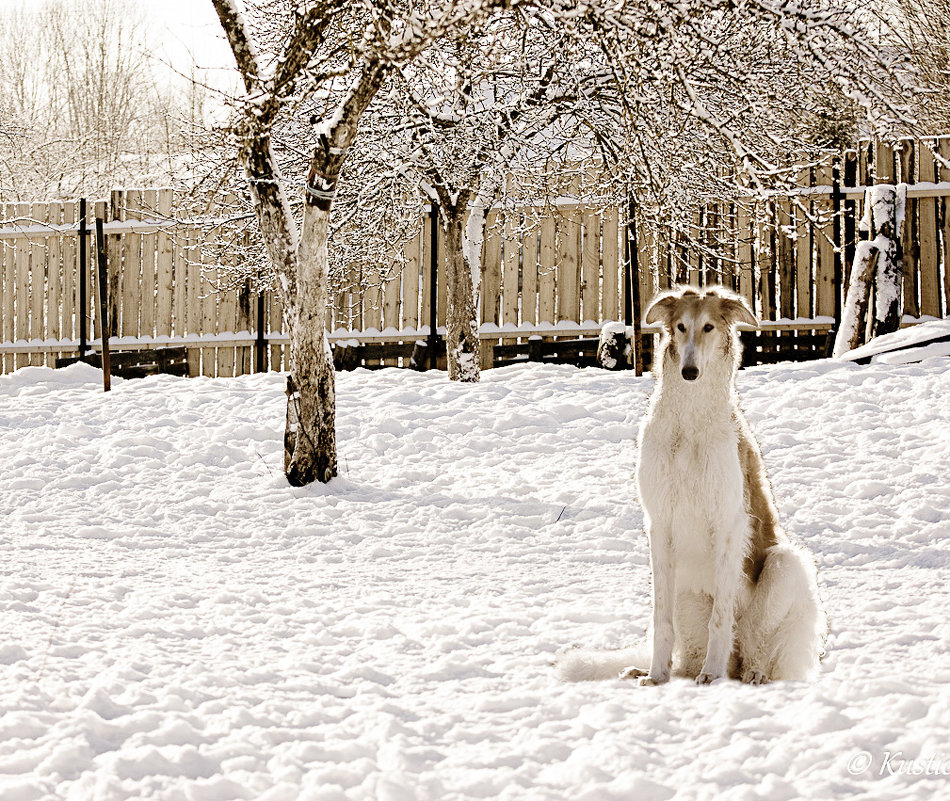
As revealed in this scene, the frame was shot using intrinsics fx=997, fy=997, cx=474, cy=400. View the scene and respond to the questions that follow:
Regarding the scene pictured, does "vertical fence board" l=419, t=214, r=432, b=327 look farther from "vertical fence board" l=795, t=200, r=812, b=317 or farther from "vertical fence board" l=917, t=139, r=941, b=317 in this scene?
"vertical fence board" l=917, t=139, r=941, b=317

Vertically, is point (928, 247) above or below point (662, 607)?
above

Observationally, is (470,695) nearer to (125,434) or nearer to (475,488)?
(475,488)

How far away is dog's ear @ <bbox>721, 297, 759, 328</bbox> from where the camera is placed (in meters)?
3.80

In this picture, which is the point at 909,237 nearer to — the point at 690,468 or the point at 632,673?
the point at 690,468

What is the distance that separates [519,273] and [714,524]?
976 cm

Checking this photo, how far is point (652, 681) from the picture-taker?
3824 mm

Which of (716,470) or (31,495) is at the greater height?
(716,470)

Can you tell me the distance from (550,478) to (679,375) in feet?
14.2

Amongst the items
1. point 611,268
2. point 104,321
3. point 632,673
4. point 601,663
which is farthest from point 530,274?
point 632,673

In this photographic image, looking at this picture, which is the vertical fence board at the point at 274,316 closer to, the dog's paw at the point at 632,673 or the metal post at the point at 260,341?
the metal post at the point at 260,341

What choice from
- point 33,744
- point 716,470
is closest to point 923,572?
point 716,470

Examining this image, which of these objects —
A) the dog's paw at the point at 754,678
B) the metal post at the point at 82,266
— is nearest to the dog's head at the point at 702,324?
the dog's paw at the point at 754,678

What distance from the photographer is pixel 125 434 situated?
9.19 m

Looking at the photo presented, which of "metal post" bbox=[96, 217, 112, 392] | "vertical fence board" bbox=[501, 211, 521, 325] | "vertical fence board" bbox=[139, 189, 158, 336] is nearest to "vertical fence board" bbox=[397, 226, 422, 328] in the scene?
"vertical fence board" bbox=[501, 211, 521, 325]
